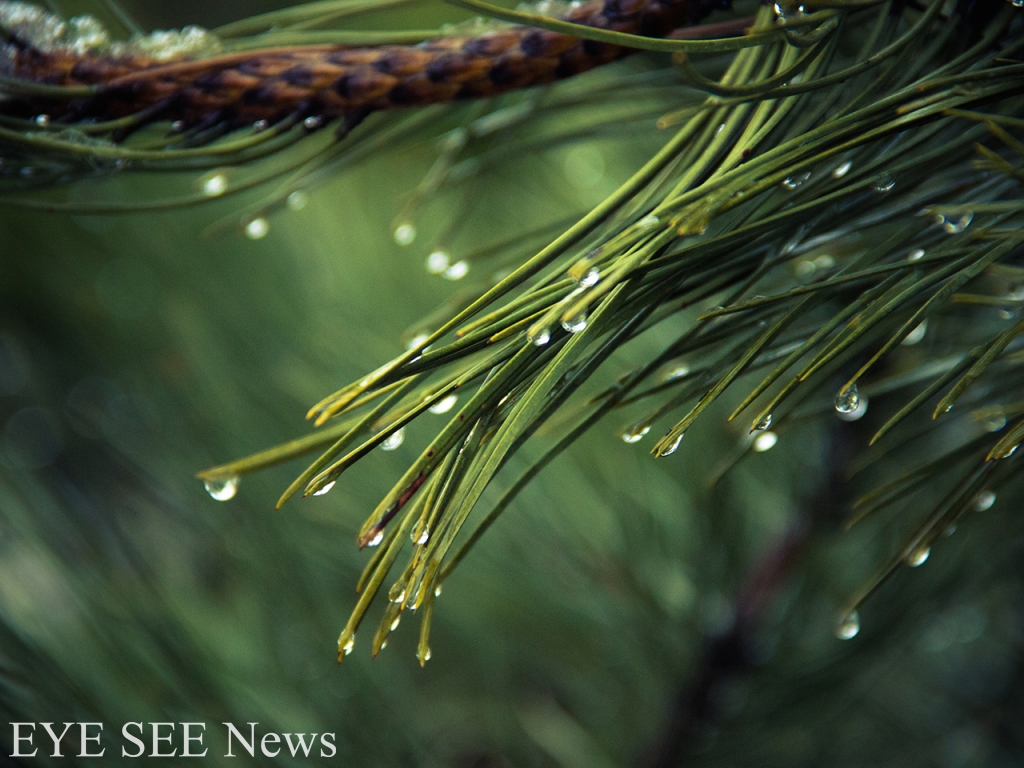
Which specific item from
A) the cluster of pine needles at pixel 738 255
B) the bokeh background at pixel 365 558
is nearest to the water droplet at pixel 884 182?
the cluster of pine needles at pixel 738 255

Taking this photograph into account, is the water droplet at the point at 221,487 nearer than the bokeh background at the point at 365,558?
Yes

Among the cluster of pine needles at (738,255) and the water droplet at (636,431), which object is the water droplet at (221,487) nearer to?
the cluster of pine needles at (738,255)

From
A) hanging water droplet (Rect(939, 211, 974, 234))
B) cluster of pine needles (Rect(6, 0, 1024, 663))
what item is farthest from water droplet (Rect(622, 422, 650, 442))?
hanging water droplet (Rect(939, 211, 974, 234))

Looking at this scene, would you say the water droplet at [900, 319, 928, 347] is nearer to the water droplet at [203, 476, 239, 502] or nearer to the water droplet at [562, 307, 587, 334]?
the water droplet at [562, 307, 587, 334]

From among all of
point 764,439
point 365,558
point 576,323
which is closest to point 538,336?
point 576,323

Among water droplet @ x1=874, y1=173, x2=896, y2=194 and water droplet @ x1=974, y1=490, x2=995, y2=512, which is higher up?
water droplet @ x1=874, y1=173, x2=896, y2=194

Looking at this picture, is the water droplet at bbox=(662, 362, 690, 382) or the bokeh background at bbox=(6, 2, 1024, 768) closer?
the water droplet at bbox=(662, 362, 690, 382)

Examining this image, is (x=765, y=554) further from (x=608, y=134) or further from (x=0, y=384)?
(x=0, y=384)
